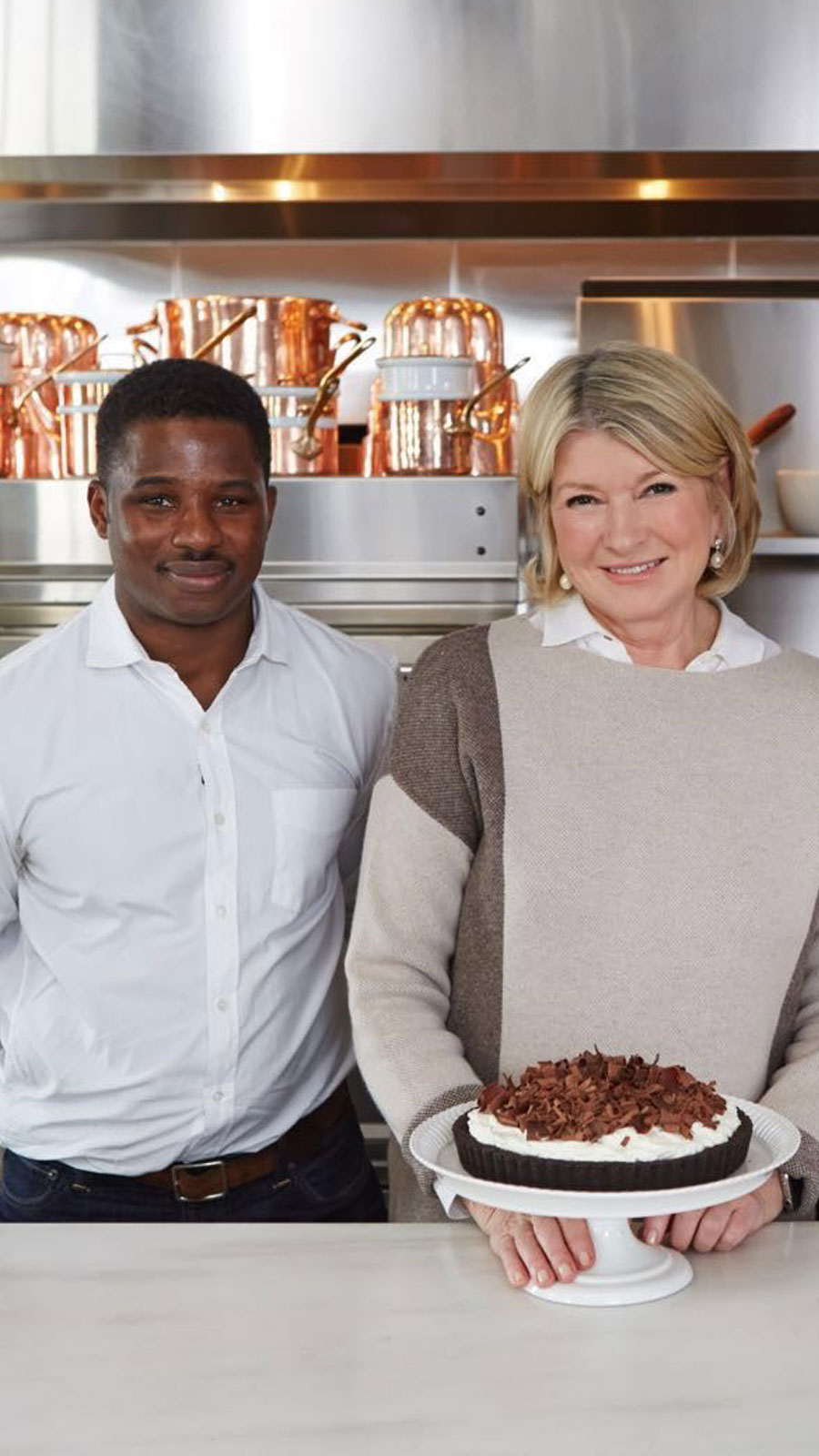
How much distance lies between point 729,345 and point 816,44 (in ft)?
1.54

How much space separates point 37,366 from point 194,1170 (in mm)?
1603

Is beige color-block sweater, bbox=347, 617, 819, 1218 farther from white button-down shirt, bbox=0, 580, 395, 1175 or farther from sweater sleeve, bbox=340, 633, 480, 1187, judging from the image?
white button-down shirt, bbox=0, 580, 395, 1175

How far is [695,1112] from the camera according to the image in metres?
1.17

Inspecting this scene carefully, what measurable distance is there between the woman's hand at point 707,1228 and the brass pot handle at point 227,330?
1631 millimetres

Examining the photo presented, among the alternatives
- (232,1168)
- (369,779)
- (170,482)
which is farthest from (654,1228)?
(170,482)

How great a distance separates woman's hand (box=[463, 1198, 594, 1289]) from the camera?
1171 mm

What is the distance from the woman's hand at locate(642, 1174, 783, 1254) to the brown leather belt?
0.49 meters

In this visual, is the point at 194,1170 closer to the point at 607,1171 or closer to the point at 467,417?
the point at 607,1171

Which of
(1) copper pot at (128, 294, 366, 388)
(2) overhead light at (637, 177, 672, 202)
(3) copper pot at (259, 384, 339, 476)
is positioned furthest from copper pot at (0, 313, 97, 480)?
(2) overhead light at (637, 177, 672, 202)

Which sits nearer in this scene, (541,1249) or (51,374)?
(541,1249)

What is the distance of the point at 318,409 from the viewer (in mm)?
2615

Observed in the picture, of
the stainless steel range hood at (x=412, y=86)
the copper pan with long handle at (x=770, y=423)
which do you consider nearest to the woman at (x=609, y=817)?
the stainless steel range hood at (x=412, y=86)

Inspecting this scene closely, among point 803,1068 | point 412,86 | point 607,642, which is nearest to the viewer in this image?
point 803,1068

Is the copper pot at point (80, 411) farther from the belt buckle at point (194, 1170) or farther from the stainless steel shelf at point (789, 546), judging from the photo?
the belt buckle at point (194, 1170)
